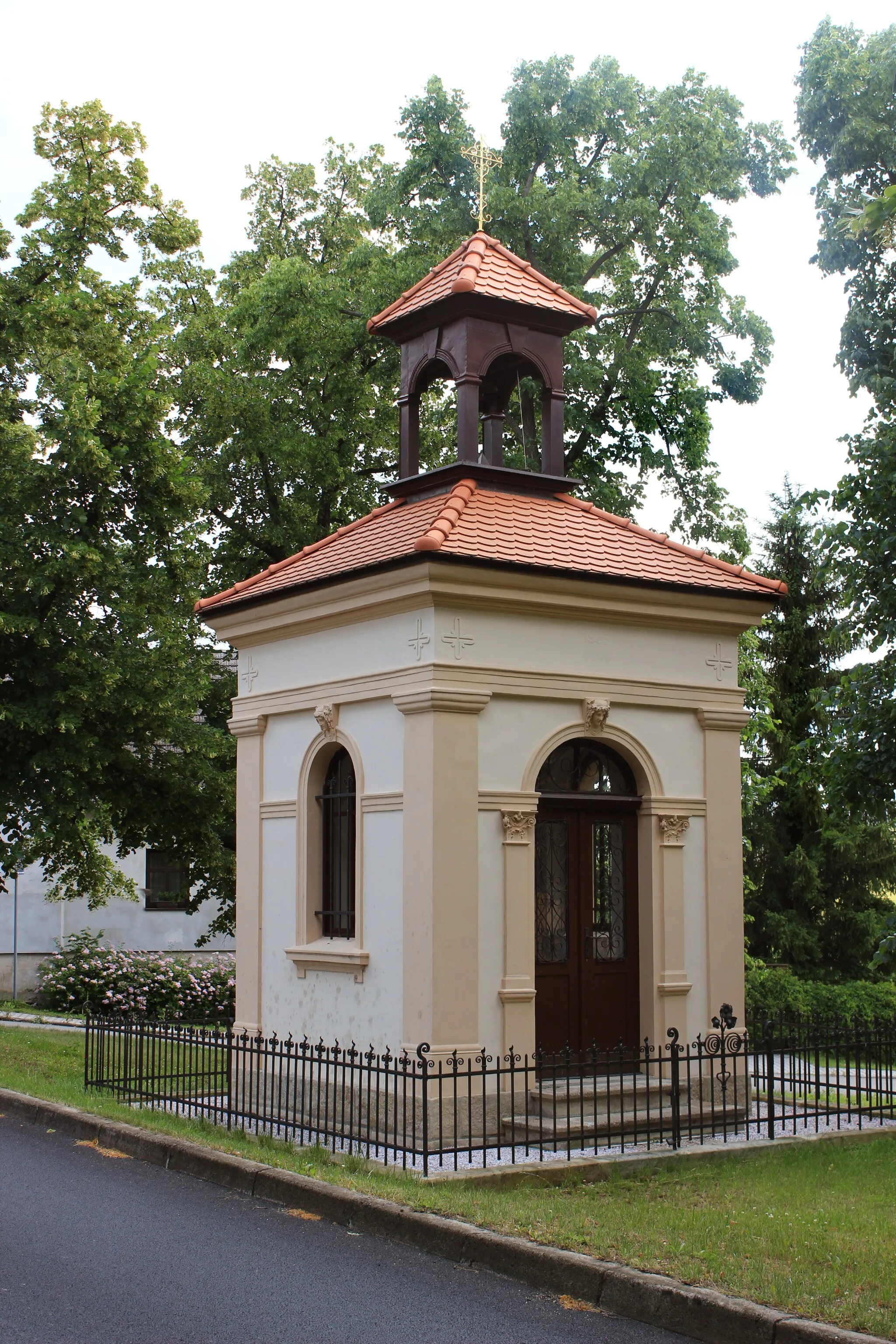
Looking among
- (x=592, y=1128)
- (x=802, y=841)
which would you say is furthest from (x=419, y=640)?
(x=802, y=841)

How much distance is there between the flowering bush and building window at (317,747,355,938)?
15045mm

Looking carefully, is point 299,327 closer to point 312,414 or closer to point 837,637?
point 312,414

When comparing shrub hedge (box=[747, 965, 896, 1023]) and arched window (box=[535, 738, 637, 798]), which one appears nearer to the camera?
arched window (box=[535, 738, 637, 798])

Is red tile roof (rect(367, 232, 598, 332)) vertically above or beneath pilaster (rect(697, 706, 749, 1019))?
above

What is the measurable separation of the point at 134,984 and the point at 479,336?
18312mm

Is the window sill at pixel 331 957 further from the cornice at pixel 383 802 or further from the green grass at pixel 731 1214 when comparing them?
the green grass at pixel 731 1214

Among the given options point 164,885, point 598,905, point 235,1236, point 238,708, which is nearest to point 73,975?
point 164,885

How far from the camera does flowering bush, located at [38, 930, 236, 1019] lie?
89.0 ft

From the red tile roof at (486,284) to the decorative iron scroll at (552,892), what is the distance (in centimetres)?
473

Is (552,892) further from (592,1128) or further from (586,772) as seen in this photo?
(592,1128)

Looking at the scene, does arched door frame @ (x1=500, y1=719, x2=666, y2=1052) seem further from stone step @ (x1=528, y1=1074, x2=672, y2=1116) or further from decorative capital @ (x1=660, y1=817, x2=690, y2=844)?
stone step @ (x1=528, y1=1074, x2=672, y2=1116)

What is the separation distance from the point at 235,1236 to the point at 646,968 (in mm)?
4845

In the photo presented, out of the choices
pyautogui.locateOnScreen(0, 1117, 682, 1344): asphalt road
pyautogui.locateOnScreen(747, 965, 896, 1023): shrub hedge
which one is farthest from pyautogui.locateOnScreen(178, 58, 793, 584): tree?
pyautogui.locateOnScreen(0, 1117, 682, 1344): asphalt road

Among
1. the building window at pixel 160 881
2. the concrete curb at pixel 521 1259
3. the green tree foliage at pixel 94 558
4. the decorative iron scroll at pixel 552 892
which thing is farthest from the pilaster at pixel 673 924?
the building window at pixel 160 881
